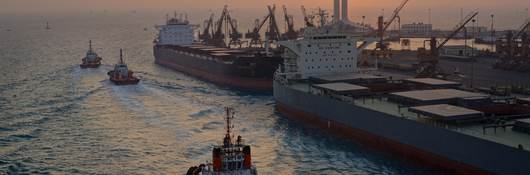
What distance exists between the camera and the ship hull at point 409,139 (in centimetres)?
1859

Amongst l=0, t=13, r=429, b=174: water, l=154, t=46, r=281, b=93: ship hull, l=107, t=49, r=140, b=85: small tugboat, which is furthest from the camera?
l=107, t=49, r=140, b=85: small tugboat

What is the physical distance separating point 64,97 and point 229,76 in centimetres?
1272

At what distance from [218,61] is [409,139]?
27847 mm

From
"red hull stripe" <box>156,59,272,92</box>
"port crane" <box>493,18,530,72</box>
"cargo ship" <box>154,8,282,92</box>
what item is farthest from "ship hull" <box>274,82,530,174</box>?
"port crane" <box>493,18,530,72</box>

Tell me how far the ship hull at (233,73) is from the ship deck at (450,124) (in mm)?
14544

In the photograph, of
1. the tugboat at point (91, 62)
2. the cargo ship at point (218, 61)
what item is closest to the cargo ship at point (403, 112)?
the cargo ship at point (218, 61)

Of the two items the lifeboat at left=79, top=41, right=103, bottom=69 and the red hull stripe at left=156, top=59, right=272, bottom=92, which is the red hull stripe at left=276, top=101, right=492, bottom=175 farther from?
the lifeboat at left=79, top=41, right=103, bottom=69

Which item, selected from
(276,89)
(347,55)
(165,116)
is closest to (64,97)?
(165,116)

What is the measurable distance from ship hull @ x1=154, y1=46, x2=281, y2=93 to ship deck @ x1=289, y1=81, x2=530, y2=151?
14544 mm

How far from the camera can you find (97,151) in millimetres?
24469

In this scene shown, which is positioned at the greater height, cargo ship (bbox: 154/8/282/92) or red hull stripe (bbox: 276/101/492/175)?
cargo ship (bbox: 154/8/282/92)

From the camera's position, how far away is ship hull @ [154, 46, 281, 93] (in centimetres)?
4344

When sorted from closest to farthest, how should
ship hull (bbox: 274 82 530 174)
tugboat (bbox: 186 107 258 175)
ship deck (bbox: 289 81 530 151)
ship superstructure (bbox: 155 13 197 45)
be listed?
tugboat (bbox: 186 107 258 175) → ship hull (bbox: 274 82 530 174) → ship deck (bbox: 289 81 530 151) → ship superstructure (bbox: 155 13 197 45)

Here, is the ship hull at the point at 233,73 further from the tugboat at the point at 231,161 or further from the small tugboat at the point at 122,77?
the tugboat at the point at 231,161
